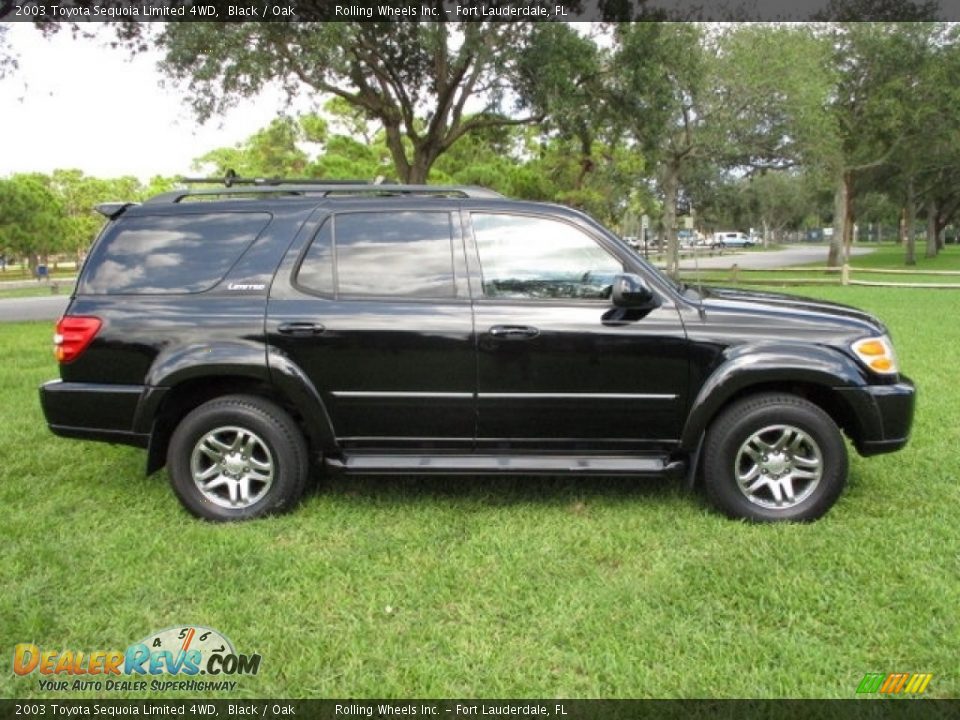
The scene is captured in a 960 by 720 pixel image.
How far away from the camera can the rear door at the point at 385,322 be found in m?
3.71

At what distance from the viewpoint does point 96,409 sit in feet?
12.6

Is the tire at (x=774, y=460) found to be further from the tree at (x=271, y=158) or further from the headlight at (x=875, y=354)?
the tree at (x=271, y=158)

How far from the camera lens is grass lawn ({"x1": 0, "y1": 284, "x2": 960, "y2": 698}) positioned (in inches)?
101

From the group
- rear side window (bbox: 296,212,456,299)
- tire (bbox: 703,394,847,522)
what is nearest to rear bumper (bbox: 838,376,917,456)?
tire (bbox: 703,394,847,522)

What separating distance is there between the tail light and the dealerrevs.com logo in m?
1.63

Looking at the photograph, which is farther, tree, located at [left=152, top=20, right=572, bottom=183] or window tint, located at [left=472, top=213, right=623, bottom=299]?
tree, located at [left=152, top=20, right=572, bottom=183]

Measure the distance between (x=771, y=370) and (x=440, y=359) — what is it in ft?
5.66

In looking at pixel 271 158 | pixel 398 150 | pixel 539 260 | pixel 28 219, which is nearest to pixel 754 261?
pixel 271 158

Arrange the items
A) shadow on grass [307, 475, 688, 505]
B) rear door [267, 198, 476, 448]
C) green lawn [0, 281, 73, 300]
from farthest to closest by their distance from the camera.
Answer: green lawn [0, 281, 73, 300] < shadow on grass [307, 475, 688, 505] < rear door [267, 198, 476, 448]

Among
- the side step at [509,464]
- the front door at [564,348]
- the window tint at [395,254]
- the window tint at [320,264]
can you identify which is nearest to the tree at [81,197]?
the window tint at [320,264]

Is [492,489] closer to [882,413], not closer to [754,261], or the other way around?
[882,413]

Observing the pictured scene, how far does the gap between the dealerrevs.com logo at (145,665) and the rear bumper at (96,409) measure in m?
1.33

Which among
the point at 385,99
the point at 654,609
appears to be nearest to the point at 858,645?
the point at 654,609

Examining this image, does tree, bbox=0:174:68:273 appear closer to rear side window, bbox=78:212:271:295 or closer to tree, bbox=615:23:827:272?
tree, bbox=615:23:827:272
